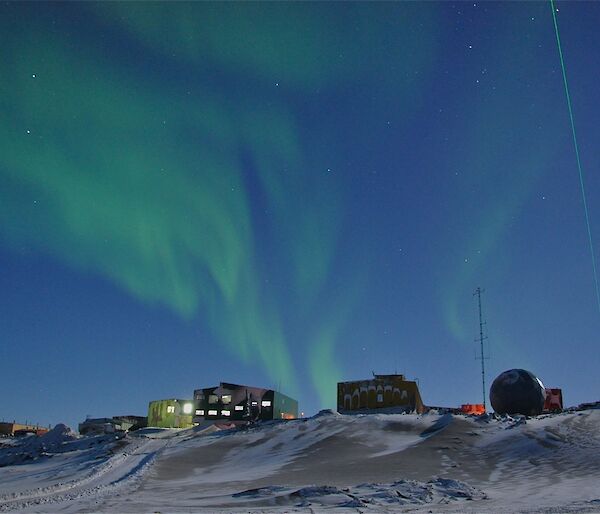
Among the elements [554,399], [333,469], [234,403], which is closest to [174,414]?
[234,403]

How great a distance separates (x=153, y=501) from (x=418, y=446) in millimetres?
17546

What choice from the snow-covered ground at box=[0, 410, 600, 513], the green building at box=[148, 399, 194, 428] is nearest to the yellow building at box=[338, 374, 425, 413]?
the green building at box=[148, 399, 194, 428]

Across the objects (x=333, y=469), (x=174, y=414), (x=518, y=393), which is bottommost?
(x=333, y=469)

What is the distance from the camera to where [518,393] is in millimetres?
46938

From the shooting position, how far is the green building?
84.2 metres

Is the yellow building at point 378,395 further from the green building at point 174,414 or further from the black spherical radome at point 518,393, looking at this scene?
the green building at point 174,414

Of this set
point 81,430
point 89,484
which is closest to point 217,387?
point 81,430

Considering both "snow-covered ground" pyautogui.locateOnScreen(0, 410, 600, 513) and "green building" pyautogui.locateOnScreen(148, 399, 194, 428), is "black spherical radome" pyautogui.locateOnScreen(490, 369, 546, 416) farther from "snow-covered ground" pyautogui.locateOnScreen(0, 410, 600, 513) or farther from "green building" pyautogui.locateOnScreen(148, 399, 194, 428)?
"green building" pyautogui.locateOnScreen(148, 399, 194, 428)

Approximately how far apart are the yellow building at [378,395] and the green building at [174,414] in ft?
80.1

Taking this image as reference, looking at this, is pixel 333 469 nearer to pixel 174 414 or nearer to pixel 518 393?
pixel 518 393

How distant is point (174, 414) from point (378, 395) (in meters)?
31.0

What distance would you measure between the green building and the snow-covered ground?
37219mm

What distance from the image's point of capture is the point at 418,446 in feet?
108

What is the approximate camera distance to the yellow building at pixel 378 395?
69125 mm
